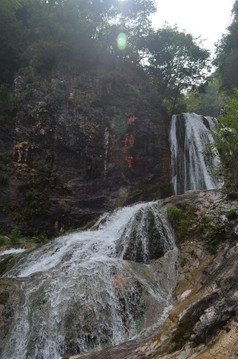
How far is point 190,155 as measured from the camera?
17250 millimetres

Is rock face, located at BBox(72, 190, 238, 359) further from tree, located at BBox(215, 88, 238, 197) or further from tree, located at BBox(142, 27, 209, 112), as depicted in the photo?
tree, located at BBox(142, 27, 209, 112)

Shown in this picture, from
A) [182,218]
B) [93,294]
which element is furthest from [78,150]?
[93,294]

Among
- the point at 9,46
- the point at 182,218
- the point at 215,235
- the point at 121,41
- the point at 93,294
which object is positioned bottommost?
the point at 93,294

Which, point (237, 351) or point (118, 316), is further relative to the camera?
point (118, 316)

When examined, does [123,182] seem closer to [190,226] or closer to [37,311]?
[190,226]

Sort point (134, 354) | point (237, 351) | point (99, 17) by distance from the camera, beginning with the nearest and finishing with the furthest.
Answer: point (237, 351) → point (134, 354) → point (99, 17)

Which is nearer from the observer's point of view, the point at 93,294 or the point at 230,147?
the point at 93,294

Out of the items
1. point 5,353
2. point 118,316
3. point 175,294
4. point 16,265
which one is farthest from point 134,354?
point 16,265

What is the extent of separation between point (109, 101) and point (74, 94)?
2365mm

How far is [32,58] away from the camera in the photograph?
18.4m

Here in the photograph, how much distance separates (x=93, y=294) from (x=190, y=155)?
12917 millimetres

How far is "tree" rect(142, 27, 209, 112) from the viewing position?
73.6ft

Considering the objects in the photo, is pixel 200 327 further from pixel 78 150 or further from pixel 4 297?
pixel 78 150

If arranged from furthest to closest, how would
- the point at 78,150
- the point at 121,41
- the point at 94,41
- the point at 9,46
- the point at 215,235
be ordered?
1. the point at 121,41
2. the point at 94,41
3. the point at 9,46
4. the point at 78,150
5. the point at 215,235
